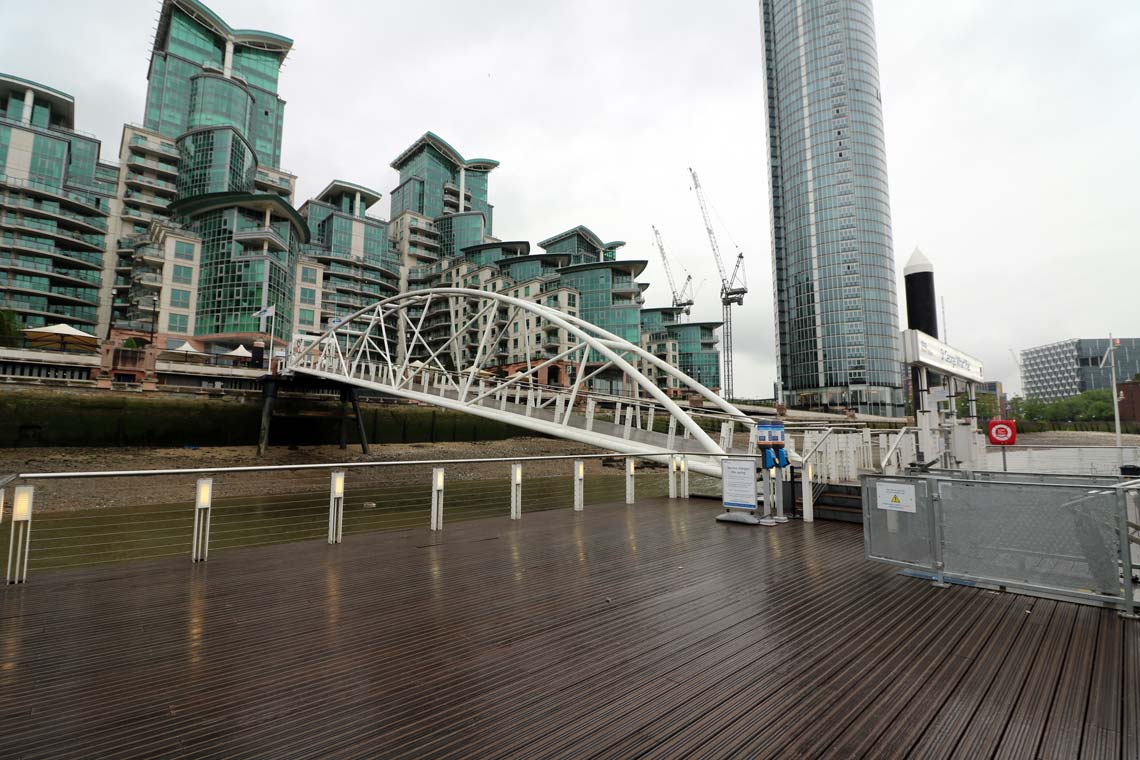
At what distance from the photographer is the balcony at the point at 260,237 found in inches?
Result: 2399

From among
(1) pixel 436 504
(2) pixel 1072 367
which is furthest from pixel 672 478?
(2) pixel 1072 367

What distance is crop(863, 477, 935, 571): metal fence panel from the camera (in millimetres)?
5816

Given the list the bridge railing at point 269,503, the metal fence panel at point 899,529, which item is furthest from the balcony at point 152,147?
the metal fence panel at point 899,529

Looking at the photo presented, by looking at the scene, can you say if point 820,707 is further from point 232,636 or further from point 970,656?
point 232,636

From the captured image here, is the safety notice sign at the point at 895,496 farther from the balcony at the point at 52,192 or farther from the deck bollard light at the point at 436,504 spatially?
the balcony at the point at 52,192

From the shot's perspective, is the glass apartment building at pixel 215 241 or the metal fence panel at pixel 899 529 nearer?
the metal fence panel at pixel 899 529

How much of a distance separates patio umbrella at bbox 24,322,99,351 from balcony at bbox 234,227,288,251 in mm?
21317

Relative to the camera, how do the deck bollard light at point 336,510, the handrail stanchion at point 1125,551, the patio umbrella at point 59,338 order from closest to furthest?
the handrail stanchion at point 1125,551 → the deck bollard light at point 336,510 → the patio umbrella at point 59,338

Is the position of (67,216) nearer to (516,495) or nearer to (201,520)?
(201,520)

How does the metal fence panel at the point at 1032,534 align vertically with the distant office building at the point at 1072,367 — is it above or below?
below

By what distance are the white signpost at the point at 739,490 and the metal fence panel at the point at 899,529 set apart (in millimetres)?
3249

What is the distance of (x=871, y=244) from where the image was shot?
91.1 meters

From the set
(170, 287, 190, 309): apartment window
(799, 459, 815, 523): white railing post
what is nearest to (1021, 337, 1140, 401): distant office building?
(799, 459, 815, 523): white railing post

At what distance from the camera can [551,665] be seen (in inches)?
146
